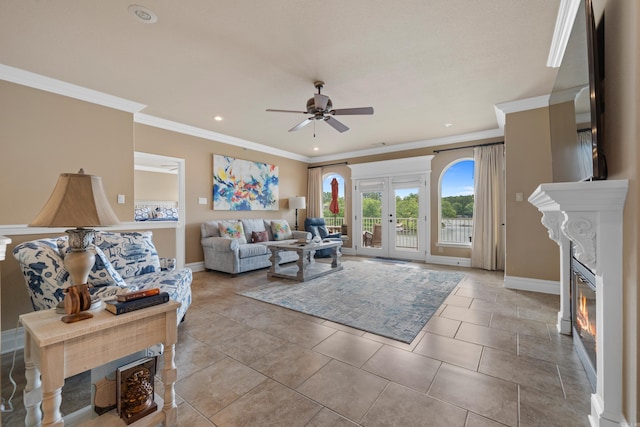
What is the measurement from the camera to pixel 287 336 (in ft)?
8.04

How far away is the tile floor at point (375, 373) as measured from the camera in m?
1.50


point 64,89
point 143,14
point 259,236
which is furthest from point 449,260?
point 64,89

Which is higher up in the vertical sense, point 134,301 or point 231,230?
point 231,230

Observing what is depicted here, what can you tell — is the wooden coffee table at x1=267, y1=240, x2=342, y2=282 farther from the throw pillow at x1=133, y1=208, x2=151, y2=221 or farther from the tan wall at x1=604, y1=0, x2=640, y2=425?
the throw pillow at x1=133, y1=208, x2=151, y2=221

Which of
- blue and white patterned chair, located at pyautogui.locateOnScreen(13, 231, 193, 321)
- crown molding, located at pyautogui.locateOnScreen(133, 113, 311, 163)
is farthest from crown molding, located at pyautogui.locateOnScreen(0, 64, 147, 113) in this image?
blue and white patterned chair, located at pyautogui.locateOnScreen(13, 231, 193, 321)

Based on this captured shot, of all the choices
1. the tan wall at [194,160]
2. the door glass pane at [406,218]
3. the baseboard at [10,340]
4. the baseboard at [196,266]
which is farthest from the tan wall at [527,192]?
the baseboard at [10,340]

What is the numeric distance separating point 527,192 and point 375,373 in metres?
3.55

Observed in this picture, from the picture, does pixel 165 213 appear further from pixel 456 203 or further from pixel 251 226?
pixel 456 203

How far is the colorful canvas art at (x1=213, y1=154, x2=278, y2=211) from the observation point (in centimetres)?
552

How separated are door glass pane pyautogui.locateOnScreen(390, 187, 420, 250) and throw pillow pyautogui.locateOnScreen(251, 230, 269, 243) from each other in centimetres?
305

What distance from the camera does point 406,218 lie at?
6344mm

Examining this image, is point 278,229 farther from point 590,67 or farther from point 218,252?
point 590,67

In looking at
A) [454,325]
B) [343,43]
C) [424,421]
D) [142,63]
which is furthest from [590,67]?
[142,63]

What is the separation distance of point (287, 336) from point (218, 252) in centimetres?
289
